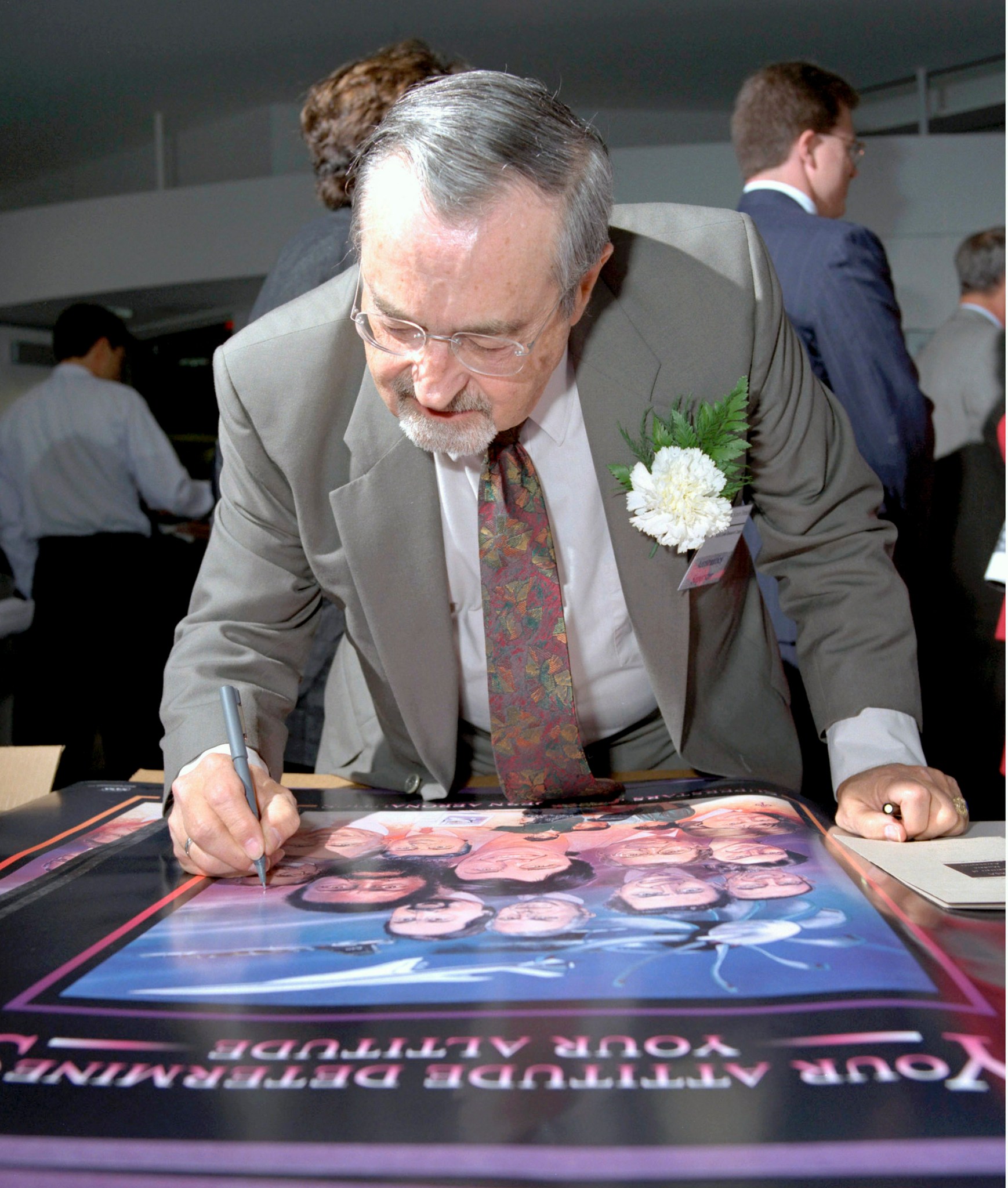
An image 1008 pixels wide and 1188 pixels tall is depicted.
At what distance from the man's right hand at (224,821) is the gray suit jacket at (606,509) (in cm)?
13

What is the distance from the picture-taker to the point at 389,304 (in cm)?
118

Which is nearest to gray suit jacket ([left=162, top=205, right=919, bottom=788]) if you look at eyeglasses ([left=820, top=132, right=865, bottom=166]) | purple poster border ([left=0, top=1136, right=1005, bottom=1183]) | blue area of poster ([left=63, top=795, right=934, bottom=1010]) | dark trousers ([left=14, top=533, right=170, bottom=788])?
blue area of poster ([left=63, top=795, right=934, bottom=1010])

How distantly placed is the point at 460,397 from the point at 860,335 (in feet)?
5.06

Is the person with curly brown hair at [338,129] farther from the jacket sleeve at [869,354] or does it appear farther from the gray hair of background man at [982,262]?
the gray hair of background man at [982,262]

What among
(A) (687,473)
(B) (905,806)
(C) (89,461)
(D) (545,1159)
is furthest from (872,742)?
(C) (89,461)

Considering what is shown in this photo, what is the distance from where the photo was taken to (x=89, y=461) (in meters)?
4.13

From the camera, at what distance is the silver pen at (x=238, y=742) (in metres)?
1.15

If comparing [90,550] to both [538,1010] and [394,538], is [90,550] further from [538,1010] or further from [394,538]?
[538,1010]

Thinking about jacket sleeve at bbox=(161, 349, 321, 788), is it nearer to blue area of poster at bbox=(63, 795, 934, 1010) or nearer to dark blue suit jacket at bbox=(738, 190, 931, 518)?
blue area of poster at bbox=(63, 795, 934, 1010)

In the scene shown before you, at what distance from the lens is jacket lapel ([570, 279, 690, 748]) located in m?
1.40

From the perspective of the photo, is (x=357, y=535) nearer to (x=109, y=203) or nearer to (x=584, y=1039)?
(x=584, y=1039)

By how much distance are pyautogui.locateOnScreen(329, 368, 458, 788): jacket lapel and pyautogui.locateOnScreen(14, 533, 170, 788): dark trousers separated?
8.98ft

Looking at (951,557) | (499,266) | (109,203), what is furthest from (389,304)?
(109,203)

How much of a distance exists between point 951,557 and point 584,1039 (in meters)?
3.08
